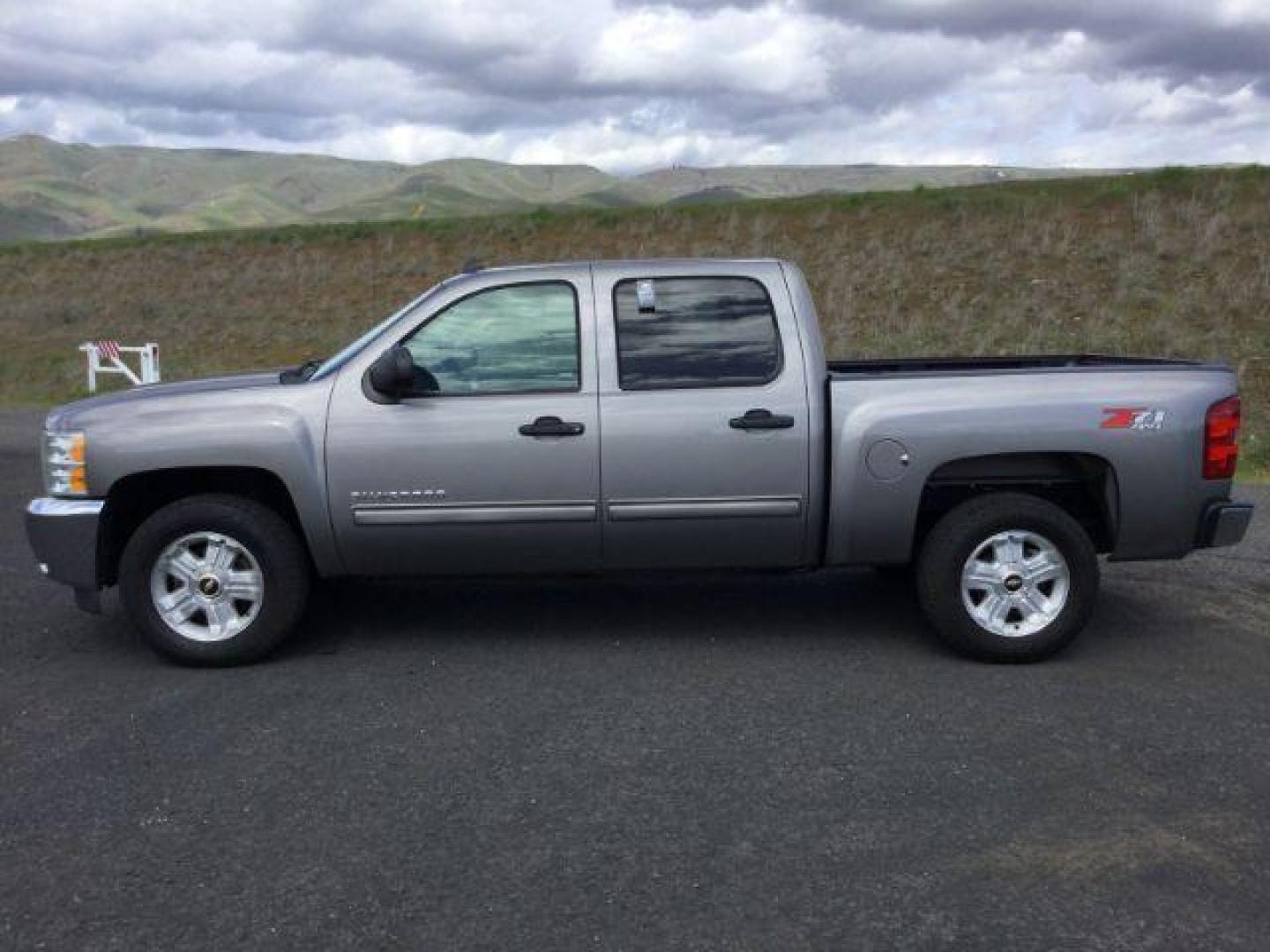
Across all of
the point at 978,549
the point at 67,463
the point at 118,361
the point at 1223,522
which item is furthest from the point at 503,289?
the point at 118,361

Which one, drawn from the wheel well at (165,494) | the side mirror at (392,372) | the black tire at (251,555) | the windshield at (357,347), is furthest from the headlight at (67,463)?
the side mirror at (392,372)

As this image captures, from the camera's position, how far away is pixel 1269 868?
3754 millimetres

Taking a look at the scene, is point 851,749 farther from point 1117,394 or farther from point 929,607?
point 1117,394

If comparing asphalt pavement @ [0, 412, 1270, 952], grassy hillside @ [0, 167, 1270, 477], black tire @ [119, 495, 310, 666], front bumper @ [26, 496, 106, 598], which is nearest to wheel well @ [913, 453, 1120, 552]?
asphalt pavement @ [0, 412, 1270, 952]

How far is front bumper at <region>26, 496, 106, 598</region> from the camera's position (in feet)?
18.7

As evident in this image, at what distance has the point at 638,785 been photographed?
4.39 meters

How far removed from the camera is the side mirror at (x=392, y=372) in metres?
5.57

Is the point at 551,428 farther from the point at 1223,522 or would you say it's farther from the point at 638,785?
the point at 1223,522

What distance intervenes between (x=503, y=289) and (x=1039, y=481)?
105 inches

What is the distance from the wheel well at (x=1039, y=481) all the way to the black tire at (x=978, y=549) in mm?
161

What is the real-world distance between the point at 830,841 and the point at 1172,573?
4519mm

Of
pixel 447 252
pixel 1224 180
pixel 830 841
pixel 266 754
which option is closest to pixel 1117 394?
pixel 830 841

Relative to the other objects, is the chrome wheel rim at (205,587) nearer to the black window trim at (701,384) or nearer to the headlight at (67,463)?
the headlight at (67,463)

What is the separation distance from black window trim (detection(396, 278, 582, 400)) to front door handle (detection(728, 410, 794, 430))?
0.74 meters
